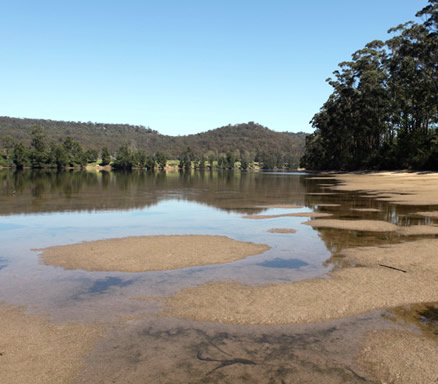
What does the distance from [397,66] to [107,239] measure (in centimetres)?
7396

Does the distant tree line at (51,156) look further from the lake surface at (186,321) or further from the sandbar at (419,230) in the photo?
the sandbar at (419,230)

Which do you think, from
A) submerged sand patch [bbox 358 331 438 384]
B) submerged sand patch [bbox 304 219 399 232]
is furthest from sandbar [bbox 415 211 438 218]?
submerged sand patch [bbox 358 331 438 384]

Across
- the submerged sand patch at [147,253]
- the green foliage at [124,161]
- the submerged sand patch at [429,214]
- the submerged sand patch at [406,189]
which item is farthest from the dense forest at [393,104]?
the green foliage at [124,161]

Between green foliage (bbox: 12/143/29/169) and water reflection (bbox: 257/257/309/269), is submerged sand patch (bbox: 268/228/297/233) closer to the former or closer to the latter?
water reflection (bbox: 257/257/309/269)

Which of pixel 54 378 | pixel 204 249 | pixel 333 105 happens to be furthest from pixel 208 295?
pixel 333 105

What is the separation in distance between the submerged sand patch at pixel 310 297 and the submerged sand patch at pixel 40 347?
1679 mm

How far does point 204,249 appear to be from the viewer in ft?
41.8

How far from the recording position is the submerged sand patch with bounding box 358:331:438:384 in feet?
16.6

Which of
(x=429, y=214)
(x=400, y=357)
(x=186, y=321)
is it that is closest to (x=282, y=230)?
(x=429, y=214)

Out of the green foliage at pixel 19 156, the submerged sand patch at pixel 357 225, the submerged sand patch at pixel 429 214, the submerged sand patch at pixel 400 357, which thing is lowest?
the submerged sand patch at pixel 400 357

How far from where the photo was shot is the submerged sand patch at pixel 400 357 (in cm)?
507

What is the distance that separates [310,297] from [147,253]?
596cm

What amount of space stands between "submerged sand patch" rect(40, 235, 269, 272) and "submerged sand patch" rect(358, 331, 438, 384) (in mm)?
5658

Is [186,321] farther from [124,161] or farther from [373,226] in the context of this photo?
[124,161]
